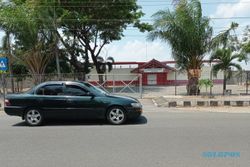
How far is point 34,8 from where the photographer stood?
27266mm

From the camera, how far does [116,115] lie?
1081 cm

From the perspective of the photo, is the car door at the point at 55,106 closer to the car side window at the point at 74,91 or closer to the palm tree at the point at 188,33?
the car side window at the point at 74,91

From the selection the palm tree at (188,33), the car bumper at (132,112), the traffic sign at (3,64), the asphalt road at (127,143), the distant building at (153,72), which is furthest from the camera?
the distant building at (153,72)

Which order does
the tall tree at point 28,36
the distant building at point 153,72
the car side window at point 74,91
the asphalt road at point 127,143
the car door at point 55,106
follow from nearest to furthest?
the asphalt road at point 127,143, the car door at point 55,106, the car side window at point 74,91, the tall tree at point 28,36, the distant building at point 153,72

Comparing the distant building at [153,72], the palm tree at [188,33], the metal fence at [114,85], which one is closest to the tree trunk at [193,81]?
the palm tree at [188,33]

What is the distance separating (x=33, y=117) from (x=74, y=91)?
1.63 metres

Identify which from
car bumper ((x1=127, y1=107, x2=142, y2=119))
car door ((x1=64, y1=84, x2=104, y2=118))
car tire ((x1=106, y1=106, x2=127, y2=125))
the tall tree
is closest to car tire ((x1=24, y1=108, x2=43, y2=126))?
car door ((x1=64, y1=84, x2=104, y2=118))

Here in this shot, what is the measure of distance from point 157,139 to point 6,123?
20.2 ft

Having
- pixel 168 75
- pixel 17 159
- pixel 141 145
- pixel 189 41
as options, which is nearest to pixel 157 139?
pixel 141 145

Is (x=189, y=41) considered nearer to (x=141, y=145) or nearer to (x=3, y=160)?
(x=141, y=145)

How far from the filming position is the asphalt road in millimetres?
6203

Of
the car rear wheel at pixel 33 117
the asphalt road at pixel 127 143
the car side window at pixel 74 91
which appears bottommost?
the asphalt road at pixel 127 143

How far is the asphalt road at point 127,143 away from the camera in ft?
20.4

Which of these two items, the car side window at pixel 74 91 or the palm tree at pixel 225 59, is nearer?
the car side window at pixel 74 91
